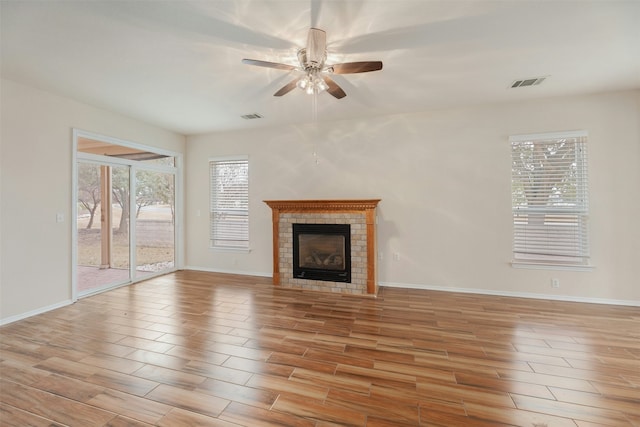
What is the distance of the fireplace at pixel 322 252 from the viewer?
4328 millimetres

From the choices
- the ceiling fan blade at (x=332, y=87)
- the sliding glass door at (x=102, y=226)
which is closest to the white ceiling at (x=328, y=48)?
the ceiling fan blade at (x=332, y=87)

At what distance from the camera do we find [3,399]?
1.92 metres

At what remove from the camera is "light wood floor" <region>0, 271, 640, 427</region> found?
177cm

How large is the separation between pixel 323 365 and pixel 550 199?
3.87 m

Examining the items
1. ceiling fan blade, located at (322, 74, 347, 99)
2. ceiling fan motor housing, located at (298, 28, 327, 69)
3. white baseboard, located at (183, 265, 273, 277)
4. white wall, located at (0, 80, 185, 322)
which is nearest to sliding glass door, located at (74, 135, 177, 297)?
white wall, located at (0, 80, 185, 322)

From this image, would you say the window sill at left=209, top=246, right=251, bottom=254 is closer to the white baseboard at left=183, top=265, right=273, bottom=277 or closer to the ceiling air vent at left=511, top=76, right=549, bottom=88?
the white baseboard at left=183, top=265, right=273, bottom=277

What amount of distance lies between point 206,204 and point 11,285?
9.63 ft

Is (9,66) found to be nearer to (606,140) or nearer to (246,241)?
(246,241)

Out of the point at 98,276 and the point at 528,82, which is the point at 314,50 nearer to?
the point at 528,82

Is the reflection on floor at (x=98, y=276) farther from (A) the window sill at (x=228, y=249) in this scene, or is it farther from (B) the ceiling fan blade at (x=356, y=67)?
(B) the ceiling fan blade at (x=356, y=67)

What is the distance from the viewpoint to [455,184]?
13.9ft

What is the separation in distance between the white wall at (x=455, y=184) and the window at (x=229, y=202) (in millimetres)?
239

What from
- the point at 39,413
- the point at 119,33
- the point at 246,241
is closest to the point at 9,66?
the point at 119,33

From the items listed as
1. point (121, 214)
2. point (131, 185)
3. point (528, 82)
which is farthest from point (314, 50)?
point (121, 214)
